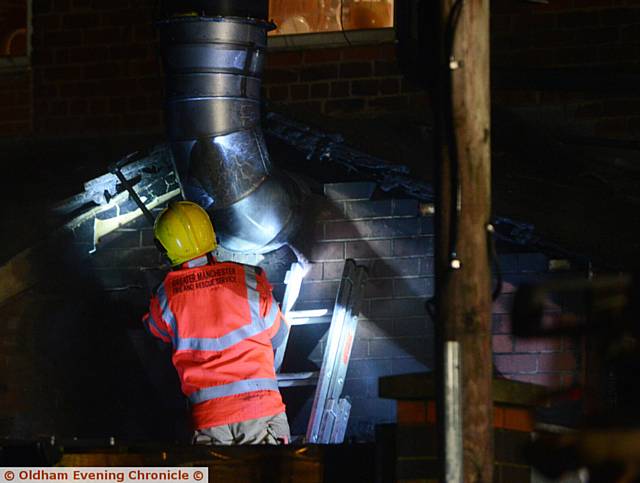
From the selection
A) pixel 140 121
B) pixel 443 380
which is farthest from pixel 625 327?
pixel 140 121

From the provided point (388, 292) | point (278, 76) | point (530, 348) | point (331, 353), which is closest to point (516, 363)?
point (530, 348)

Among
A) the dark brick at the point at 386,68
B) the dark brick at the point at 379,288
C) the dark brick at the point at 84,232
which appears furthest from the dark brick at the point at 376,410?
the dark brick at the point at 386,68

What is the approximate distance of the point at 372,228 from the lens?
34.0 feet

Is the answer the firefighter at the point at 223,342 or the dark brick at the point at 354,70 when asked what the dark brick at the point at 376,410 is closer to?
the firefighter at the point at 223,342

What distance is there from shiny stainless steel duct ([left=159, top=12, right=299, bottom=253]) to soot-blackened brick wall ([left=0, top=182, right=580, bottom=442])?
83 cm

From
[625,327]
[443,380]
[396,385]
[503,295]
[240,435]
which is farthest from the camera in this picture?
[503,295]

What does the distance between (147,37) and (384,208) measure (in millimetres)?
3096

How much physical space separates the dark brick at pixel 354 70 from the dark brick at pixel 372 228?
5.36 ft

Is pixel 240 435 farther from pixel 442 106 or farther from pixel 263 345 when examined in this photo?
pixel 442 106

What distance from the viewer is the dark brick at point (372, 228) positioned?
404 inches

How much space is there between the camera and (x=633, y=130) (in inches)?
428

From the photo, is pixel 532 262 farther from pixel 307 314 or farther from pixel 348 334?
pixel 307 314

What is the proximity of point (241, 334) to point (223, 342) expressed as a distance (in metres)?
0.12

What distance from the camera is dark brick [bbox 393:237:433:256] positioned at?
10.2 meters
